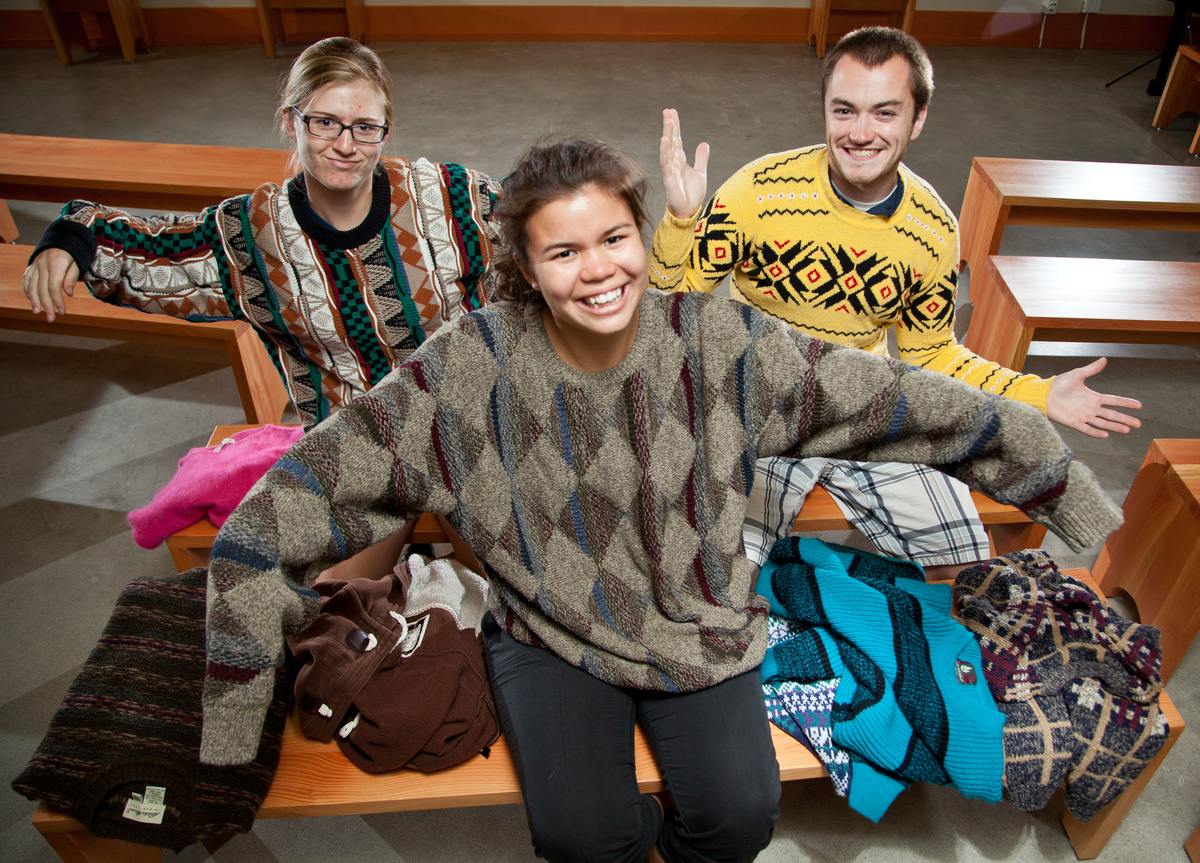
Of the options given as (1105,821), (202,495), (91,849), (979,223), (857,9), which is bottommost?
(1105,821)

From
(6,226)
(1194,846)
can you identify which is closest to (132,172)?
(6,226)

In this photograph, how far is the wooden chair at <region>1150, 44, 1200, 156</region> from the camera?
4992mm

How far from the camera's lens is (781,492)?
1.91 m

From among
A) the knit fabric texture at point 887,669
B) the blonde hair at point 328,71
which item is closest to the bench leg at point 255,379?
the blonde hair at point 328,71

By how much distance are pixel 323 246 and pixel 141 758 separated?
1.03 meters

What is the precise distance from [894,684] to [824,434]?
51 centimetres

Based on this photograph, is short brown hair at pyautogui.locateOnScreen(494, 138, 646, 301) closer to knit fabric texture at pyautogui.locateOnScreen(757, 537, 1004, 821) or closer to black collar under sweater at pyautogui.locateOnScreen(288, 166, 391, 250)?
black collar under sweater at pyautogui.locateOnScreen(288, 166, 391, 250)

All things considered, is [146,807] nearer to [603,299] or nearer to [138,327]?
[603,299]

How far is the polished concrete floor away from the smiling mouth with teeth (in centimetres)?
118

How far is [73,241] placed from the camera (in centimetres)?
171

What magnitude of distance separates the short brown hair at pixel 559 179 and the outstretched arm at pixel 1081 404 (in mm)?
806

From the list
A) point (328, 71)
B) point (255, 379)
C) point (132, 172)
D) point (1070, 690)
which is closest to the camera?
point (1070, 690)

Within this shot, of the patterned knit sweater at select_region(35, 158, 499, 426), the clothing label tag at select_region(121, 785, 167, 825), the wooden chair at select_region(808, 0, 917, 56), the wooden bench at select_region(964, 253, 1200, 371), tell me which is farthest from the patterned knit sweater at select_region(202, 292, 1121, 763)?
the wooden chair at select_region(808, 0, 917, 56)

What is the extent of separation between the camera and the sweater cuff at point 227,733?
1287 millimetres
